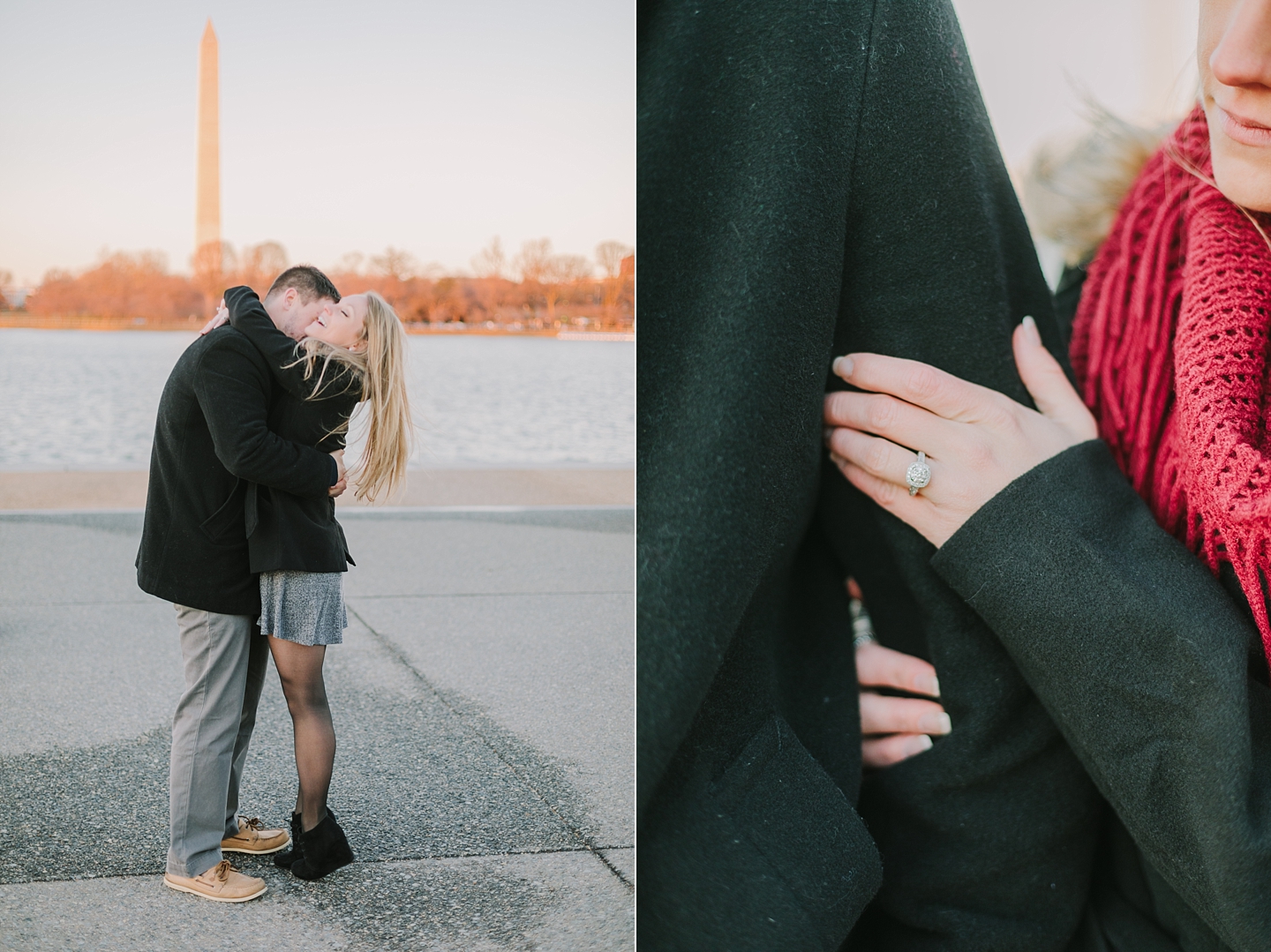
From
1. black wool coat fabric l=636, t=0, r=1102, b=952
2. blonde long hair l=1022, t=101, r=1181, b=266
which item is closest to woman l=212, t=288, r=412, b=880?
black wool coat fabric l=636, t=0, r=1102, b=952

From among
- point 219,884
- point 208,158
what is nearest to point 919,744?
point 219,884

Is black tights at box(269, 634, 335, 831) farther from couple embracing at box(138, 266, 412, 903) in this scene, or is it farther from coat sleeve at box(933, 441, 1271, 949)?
coat sleeve at box(933, 441, 1271, 949)

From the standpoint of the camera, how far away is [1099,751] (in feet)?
2.34

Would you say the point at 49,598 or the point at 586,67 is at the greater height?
the point at 586,67

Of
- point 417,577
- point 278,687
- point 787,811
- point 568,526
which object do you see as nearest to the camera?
point 787,811

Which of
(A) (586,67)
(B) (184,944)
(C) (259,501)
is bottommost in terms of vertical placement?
(B) (184,944)

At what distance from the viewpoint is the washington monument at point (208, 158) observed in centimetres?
76

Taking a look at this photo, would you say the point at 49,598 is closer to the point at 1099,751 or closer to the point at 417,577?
the point at 417,577

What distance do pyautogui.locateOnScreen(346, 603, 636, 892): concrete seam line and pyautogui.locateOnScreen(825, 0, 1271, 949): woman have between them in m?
0.39

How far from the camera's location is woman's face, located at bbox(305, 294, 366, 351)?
27.8 inches

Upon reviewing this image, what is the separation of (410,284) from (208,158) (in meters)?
0.20

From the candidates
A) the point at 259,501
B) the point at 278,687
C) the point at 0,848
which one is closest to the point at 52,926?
the point at 0,848

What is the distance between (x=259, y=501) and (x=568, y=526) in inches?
18.0

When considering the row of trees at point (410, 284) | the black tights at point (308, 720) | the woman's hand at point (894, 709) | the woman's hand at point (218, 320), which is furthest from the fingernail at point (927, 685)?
the woman's hand at point (218, 320)
